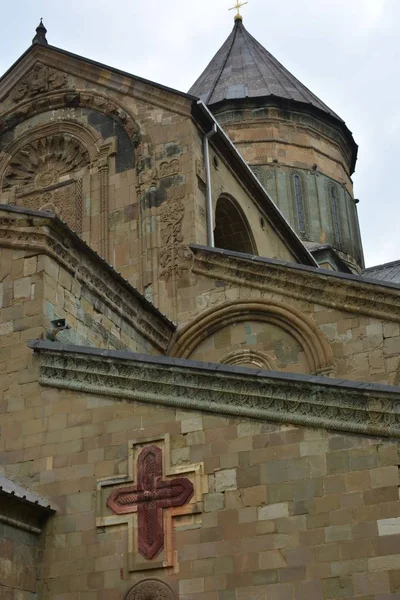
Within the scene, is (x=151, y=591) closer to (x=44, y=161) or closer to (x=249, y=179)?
(x=44, y=161)

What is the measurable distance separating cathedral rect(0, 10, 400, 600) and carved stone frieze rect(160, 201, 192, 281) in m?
0.03

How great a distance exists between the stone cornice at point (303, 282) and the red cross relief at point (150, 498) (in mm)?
5570

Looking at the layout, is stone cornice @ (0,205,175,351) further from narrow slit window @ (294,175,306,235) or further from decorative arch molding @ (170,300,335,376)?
narrow slit window @ (294,175,306,235)

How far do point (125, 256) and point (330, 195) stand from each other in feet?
46.1

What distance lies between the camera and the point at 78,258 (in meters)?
15.2

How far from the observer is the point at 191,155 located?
18.8 metres

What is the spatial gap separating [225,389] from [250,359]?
526 centimetres

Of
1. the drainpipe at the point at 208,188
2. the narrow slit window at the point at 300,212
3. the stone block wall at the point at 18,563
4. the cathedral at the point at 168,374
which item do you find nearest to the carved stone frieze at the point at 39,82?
the cathedral at the point at 168,374

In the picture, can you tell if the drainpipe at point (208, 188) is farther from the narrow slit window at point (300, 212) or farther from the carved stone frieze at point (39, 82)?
the narrow slit window at point (300, 212)

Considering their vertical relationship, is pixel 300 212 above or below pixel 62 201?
above

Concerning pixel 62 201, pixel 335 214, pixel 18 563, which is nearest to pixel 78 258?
pixel 18 563

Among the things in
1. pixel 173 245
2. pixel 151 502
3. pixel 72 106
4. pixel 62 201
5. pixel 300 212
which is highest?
pixel 300 212

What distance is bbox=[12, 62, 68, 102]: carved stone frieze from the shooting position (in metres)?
20.6

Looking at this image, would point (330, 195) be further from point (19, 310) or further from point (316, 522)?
point (316, 522)
